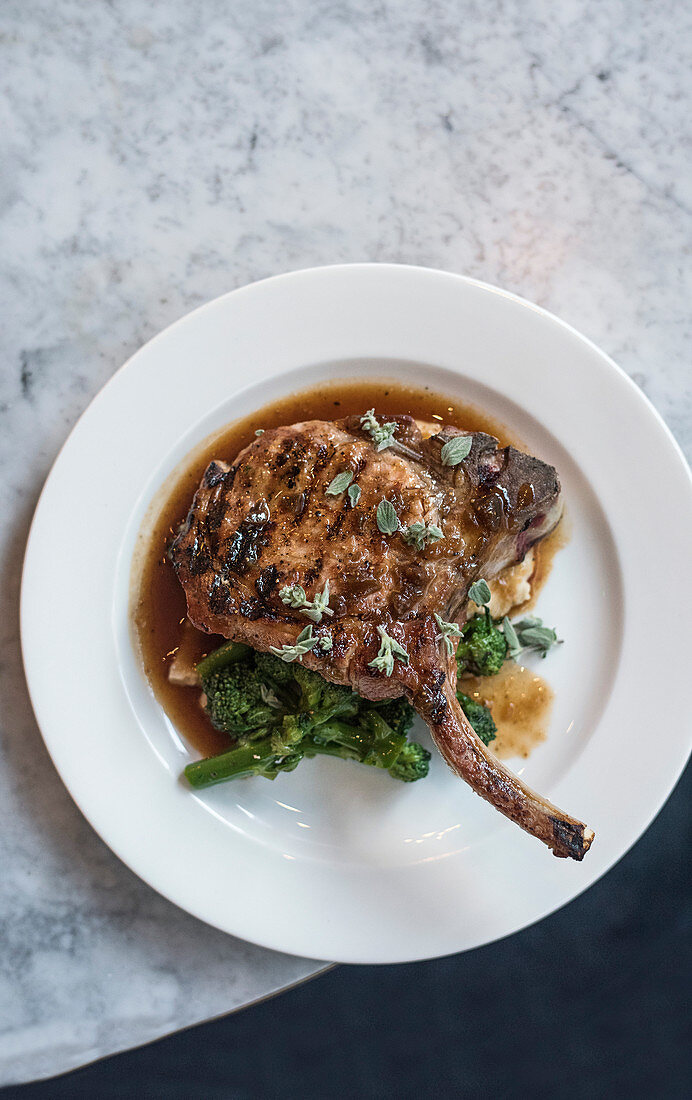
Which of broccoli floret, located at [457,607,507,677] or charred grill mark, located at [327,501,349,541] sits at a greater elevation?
charred grill mark, located at [327,501,349,541]

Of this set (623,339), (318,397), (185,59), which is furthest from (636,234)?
(185,59)

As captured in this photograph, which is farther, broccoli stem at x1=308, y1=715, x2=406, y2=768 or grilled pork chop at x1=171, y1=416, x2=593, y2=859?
broccoli stem at x1=308, y1=715, x2=406, y2=768

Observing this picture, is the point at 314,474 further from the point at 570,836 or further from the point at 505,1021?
the point at 505,1021

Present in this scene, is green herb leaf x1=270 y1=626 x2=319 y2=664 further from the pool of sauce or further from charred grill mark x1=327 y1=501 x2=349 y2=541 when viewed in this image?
the pool of sauce

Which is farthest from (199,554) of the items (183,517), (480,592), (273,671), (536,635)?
(536,635)

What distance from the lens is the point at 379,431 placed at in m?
3.33

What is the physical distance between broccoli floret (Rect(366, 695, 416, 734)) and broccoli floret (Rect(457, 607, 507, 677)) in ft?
1.11

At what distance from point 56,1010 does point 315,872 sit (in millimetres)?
1535

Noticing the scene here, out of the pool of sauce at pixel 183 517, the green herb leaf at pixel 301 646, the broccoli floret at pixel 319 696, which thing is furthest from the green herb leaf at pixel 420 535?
the pool of sauce at pixel 183 517

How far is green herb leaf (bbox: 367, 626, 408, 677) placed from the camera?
3.04m

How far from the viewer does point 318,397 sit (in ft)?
12.5

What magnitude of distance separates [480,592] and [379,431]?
0.80 metres

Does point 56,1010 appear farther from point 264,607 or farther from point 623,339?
point 623,339

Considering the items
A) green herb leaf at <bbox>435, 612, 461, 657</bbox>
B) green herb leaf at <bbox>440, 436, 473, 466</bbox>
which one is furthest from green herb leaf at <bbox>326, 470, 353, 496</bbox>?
green herb leaf at <bbox>435, 612, 461, 657</bbox>
